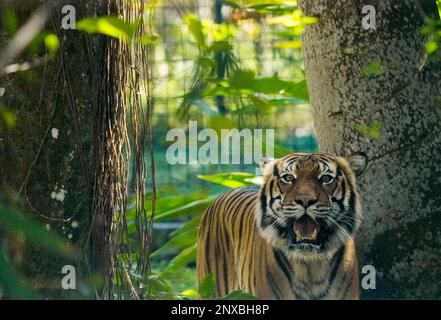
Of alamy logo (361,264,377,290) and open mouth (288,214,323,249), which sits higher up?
open mouth (288,214,323,249)

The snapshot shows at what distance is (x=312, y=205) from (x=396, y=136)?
402mm

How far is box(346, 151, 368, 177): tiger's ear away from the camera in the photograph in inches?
87.1

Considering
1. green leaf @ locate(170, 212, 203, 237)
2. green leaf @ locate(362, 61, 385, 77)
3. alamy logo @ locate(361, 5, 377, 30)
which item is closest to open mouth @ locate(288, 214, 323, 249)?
green leaf @ locate(362, 61, 385, 77)

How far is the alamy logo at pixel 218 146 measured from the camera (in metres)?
3.02

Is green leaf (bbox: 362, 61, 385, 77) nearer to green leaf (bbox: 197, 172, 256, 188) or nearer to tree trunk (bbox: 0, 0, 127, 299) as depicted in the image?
tree trunk (bbox: 0, 0, 127, 299)

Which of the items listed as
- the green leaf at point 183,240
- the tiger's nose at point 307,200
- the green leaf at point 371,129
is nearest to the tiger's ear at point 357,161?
the green leaf at point 371,129

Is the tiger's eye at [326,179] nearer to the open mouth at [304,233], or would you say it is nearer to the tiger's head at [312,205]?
the tiger's head at [312,205]

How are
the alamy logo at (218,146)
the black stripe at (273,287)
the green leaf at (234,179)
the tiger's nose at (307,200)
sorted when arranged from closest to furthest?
the tiger's nose at (307,200), the black stripe at (273,287), the alamy logo at (218,146), the green leaf at (234,179)

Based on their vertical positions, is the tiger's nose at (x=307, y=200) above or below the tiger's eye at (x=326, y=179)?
below

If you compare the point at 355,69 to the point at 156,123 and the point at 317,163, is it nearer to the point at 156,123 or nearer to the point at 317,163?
the point at 317,163

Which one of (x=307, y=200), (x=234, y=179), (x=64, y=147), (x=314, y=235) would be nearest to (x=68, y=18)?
(x=64, y=147)

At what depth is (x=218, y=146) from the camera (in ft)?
11.3

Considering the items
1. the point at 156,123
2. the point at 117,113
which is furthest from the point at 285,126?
the point at 117,113

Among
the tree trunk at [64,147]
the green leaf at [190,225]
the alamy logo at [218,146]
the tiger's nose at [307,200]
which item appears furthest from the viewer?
the green leaf at [190,225]
